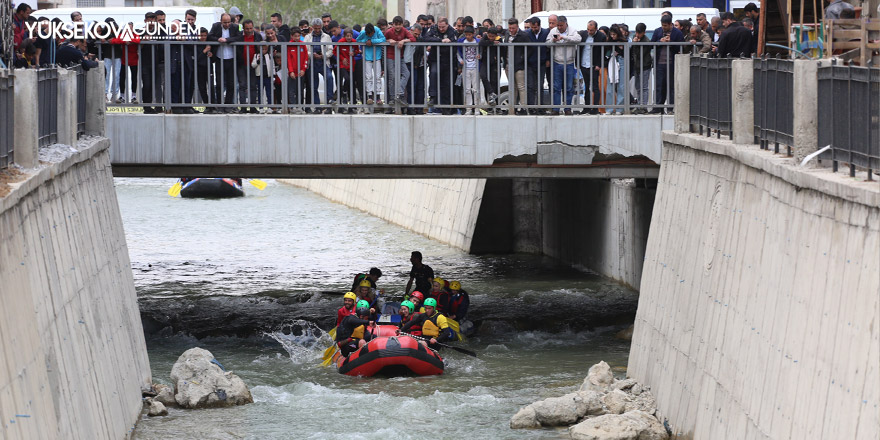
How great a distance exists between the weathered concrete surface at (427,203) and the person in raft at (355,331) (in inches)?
501

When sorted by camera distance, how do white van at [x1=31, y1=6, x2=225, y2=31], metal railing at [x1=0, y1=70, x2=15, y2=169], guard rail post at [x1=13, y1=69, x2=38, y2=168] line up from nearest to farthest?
metal railing at [x1=0, y1=70, x2=15, y2=169], guard rail post at [x1=13, y1=69, x2=38, y2=168], white van at [x1=31, y1=6, x2=225, y2=31]

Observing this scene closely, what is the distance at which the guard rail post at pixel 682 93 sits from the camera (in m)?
16.9

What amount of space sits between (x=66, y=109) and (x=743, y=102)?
764 cm

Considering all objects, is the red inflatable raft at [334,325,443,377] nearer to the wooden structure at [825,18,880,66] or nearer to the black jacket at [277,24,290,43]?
the black jacket at [277,24,290,43]

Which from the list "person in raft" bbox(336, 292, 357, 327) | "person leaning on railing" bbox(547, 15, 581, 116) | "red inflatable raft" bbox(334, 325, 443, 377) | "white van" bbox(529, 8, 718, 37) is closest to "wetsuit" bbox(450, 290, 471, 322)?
"person in raft" bbox(336, 292, 357, 327)

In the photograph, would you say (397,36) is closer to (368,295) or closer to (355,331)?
(368,295)

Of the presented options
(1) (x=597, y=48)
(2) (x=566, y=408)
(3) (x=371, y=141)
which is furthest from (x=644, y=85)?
(2) (x=566, y=408)

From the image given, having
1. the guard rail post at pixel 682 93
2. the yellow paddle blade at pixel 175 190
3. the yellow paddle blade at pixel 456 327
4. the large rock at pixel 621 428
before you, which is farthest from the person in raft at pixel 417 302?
the yellow paddle blade at pixel 175 190

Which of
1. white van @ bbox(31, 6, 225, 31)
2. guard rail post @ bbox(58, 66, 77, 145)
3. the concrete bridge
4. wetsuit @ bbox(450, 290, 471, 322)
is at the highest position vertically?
white van @ bbox(31, 6, 225, 31)

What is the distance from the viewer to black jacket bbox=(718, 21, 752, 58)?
16906mm

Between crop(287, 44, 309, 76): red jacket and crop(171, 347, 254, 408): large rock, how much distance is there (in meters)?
4.80

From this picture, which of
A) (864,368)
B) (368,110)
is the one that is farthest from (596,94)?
(864,368)

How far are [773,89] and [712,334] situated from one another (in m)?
2.62

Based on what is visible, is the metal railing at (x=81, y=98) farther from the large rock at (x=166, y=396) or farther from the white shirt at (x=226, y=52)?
the large rock at (x=166, y=396)
